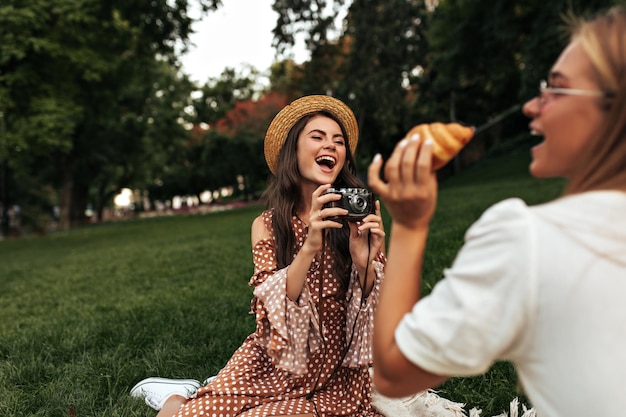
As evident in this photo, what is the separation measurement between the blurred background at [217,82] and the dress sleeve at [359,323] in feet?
13.9

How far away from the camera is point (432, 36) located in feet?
68.8

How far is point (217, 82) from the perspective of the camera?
29500 millimetres

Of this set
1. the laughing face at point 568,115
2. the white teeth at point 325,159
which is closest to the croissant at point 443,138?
the laughing face at point 568,115

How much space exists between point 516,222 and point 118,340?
12.8 feet

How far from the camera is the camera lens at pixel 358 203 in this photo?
79.7 inches

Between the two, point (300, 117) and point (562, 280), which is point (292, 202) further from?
point (562, 280)

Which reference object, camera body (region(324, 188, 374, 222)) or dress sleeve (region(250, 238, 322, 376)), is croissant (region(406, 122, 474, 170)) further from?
dress sleeve (region(250, 238, 322, 376))

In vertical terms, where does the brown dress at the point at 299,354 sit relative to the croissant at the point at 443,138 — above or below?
below

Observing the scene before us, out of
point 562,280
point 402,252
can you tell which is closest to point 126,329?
point 402,252

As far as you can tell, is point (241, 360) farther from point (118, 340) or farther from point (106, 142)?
point (106, 142)

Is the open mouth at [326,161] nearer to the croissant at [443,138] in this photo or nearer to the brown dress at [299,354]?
the brown dress at [299,354]

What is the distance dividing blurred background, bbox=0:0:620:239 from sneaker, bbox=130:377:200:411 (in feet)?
12.3

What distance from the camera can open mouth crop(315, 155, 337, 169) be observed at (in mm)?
2622

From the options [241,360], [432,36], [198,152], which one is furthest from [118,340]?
[198,152]
